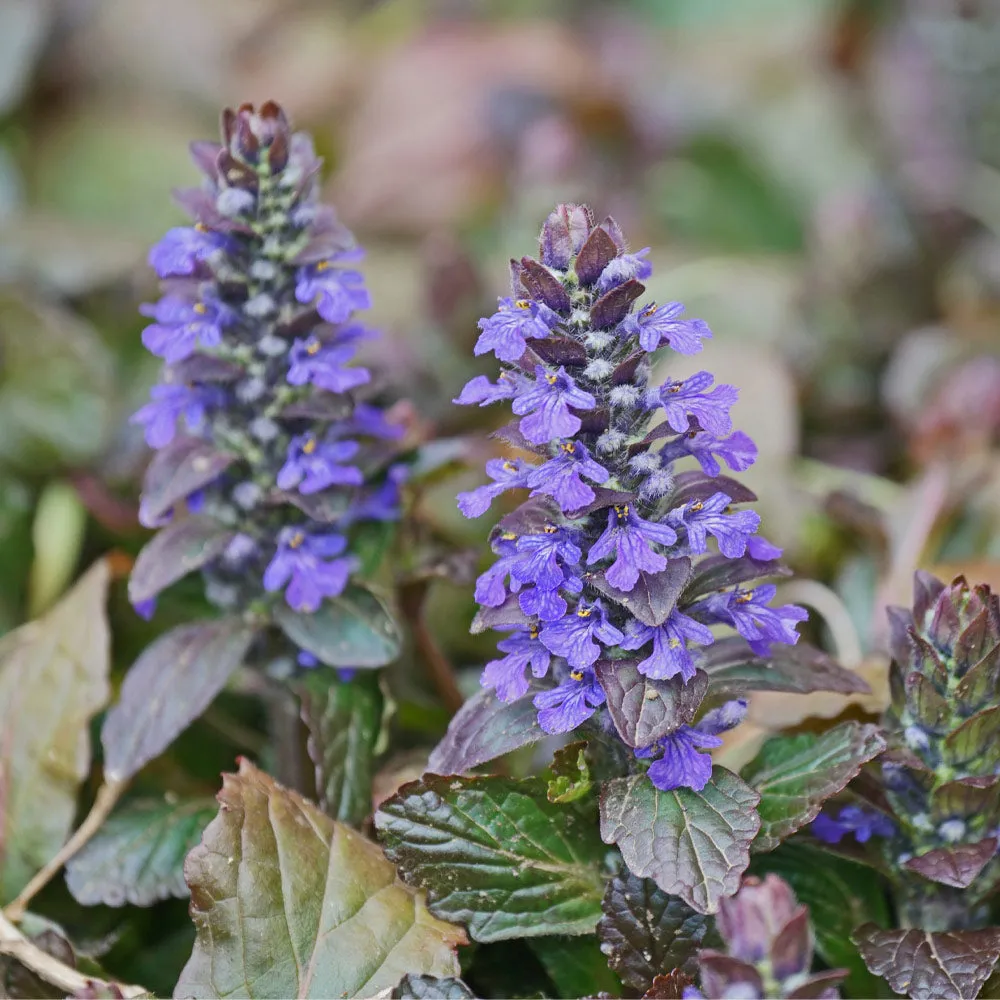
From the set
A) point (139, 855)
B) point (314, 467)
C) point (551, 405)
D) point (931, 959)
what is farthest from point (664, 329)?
point (139, 855)

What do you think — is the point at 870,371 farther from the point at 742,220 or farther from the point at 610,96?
the point at 610,96

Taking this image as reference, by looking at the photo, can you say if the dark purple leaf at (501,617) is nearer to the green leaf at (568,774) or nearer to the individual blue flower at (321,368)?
the green leaf at (568,774)

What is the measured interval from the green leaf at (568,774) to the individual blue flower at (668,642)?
16 cm

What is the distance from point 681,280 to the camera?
10.5 feet

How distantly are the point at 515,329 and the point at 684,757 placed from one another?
1.83ft

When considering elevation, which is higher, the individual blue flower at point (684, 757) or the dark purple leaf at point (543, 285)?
the dark purple leaf at point (543, 285)

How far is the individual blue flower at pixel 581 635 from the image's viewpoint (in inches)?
51.5

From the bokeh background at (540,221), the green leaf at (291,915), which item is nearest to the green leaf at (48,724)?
the bokeh background at (540,221)

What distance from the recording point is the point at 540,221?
120 inches

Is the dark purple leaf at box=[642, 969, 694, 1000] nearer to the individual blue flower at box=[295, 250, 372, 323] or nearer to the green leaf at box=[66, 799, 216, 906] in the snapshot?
the green leaf at box=[66, 799, 216, 906]

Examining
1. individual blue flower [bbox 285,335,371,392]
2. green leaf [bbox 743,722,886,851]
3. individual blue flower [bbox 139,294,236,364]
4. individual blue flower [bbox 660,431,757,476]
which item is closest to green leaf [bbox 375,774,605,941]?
green leaf [bbox 743,722,886,851]

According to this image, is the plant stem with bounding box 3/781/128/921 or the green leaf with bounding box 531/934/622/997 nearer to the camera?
the green leaf with bounding box 531/934/622/997

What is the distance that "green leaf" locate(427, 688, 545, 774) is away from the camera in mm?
1400

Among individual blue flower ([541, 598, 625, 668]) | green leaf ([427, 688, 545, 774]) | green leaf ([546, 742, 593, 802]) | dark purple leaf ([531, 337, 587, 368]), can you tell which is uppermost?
dark purple leaf ([531, 337, 587, 368])
